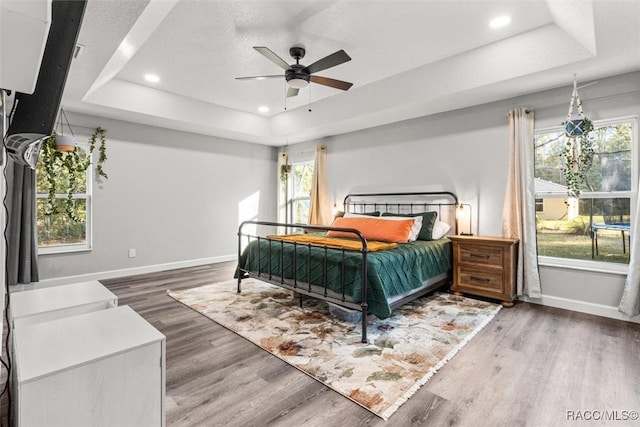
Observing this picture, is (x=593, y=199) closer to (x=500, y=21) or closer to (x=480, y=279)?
(x=480, y=279)

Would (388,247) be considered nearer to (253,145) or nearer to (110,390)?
(110,390)

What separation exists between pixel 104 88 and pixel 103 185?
4.57 feet

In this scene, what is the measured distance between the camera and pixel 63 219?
14.5 ft

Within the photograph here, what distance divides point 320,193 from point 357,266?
331 centimetres

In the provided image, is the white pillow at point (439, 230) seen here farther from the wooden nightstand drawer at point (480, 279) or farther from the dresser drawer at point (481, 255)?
the wooden nightstand drawer at point (480, 279)

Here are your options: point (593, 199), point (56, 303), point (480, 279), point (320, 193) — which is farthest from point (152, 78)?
point (593, 199)

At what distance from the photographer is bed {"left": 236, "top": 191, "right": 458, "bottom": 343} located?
270 cm

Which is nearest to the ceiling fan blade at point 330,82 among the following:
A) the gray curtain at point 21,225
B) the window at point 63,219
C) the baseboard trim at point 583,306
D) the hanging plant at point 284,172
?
the baseboard trim at point 583,306

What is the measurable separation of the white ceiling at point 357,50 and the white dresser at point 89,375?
2100mm

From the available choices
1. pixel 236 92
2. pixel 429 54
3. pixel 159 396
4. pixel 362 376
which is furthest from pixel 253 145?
pixel 159 396

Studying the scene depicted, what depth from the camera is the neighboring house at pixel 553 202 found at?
3.57m

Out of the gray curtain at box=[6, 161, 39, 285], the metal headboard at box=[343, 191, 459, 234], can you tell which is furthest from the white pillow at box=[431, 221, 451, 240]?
the gray curtain at box=[6, 161, 39, 285]

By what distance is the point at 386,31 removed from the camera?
3.01 metres

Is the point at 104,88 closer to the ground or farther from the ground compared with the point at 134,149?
farther from the ground
